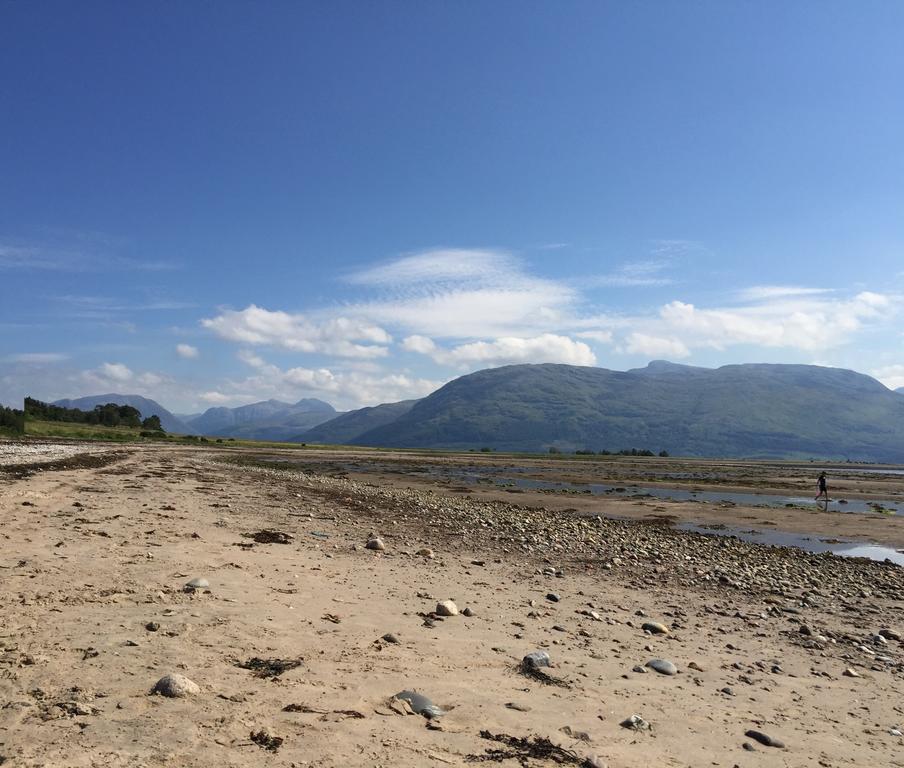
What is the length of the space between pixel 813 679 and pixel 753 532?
22806mm

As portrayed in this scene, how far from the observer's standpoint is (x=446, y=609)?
11.4m

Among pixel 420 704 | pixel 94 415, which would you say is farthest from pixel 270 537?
pixel 94 415

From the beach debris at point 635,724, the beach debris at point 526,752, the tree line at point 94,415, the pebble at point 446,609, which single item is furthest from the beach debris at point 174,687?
the tree line at point 94,415

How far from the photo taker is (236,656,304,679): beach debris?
7.57 m

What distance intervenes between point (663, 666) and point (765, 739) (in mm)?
2359

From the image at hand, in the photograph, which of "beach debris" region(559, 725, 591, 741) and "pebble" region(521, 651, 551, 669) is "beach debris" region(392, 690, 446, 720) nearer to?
"beach debris" region(559, 725, 591, 741)

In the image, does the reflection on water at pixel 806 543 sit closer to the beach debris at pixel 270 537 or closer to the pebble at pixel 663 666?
the pebble at pixel 663 666

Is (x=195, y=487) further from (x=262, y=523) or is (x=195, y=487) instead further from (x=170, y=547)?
(x=170, y=547)

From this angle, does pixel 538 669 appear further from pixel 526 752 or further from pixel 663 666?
pixel 526 752

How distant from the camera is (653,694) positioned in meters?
8.46

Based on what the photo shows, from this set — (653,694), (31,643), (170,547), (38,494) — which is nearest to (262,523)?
(170,547)

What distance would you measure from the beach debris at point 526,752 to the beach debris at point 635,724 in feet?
4.32

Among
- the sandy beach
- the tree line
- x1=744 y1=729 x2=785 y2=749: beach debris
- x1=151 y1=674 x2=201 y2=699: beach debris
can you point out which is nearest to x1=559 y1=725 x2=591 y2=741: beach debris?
the sandy beach

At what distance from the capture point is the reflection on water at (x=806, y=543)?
24953mm
